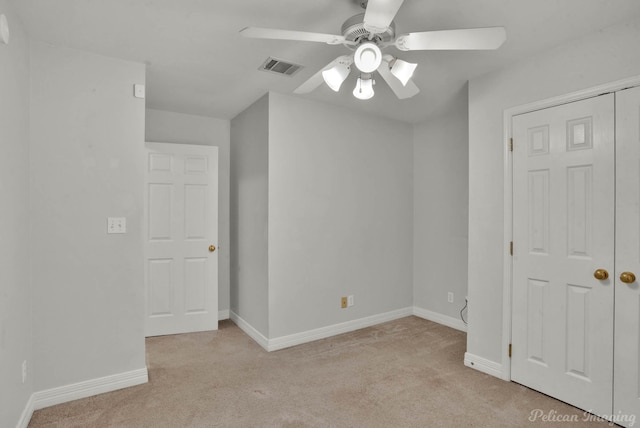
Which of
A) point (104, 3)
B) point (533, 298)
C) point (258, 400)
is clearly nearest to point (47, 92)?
point (104, 3)

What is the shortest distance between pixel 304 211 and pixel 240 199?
2.89 feet

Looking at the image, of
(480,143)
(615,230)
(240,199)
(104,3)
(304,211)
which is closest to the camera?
(104,3)

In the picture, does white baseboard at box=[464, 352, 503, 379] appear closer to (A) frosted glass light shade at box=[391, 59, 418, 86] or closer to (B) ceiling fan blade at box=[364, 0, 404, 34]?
(A) frosted glass light shade at box=[391, 59, 418, 86]

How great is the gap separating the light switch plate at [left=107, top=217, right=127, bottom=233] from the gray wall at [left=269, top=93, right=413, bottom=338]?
1201 millimetres

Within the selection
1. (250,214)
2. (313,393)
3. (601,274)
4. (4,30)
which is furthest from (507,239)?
(4,30)

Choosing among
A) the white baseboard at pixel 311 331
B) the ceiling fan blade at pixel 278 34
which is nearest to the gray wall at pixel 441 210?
the white baseboard at pixel 311 331

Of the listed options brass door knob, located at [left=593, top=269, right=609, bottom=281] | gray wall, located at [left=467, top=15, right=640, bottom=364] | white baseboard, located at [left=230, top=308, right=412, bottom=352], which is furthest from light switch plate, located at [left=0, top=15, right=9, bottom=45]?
brass door knob, located at [left=593, top=269, right=609, bottom=281]

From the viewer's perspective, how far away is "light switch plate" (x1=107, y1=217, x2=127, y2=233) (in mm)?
2531

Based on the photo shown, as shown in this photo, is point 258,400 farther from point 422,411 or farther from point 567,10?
point 567,10

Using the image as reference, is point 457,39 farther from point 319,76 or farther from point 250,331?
point 250,331

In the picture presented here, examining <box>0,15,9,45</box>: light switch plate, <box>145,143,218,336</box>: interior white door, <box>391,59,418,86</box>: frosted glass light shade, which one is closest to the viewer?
<box>0,15,9,45</box>: light switch plate

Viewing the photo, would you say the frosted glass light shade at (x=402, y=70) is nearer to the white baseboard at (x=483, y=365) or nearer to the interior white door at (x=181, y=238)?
the white baseboard at (x=483, y=365)

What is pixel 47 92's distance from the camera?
2.34 meters

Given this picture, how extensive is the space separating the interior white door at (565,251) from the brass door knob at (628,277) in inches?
2.6
